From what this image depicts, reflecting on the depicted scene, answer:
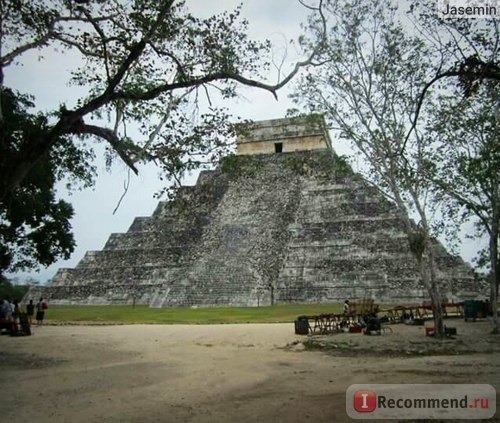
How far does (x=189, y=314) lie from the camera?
16.0 m

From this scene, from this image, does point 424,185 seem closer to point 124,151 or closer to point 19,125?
point 124,151

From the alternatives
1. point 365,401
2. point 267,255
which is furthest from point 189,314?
point 365,401

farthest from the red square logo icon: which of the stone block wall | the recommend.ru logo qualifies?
the stone block wall

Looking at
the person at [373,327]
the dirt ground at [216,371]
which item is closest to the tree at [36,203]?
→ the dirt ground at [216,371]

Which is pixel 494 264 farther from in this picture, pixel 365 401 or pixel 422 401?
pixel 365 401

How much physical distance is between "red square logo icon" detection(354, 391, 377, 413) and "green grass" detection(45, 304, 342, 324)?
9509 mm

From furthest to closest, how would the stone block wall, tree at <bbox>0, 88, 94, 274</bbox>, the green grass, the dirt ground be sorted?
the stone block wall < the green grass < tree at <bbox>0, 88, 94, 274</bbox> < the dirt ground

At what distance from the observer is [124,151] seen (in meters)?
6.44

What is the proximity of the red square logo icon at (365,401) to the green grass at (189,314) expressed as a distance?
951 centimetres

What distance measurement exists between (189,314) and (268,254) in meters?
5.69

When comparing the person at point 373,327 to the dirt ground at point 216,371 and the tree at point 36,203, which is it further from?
the tree at point 36,203

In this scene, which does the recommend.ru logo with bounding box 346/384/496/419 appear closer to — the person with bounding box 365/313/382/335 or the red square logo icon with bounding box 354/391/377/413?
the red square logo icon with bounding box 354/391/377/413

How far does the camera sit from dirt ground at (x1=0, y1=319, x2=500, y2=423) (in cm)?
449

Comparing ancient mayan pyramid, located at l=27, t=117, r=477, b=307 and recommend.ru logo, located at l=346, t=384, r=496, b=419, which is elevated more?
ancient mayan pyramid, located at l=27, t=117, r=477, b=307
